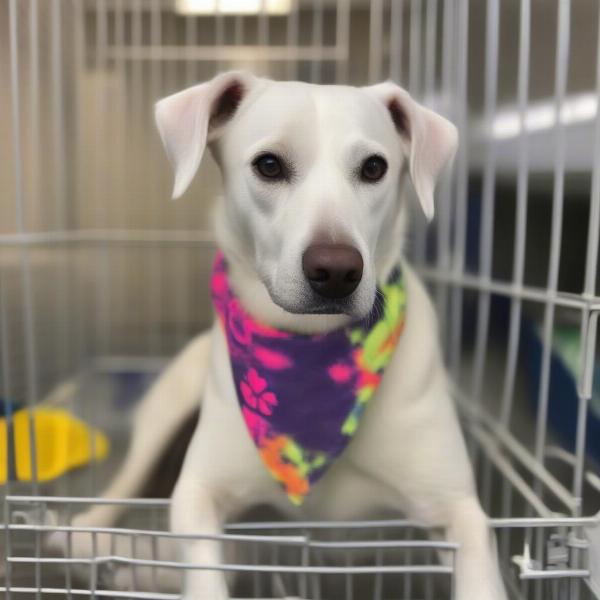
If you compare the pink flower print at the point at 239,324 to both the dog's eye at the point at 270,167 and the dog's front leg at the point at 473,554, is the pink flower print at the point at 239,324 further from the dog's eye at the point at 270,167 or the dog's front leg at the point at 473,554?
the dog's front leg at the point at 473,554

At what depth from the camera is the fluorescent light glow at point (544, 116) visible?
1.12m

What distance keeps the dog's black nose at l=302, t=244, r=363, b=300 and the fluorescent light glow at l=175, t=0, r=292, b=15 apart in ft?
3.34

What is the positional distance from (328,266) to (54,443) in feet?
3.00

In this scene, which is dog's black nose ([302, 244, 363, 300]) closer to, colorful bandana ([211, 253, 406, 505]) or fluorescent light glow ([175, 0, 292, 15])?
colorful bandana ([211, 253, 406, 505])

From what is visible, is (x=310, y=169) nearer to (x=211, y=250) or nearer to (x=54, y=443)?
(x=54, y=443)

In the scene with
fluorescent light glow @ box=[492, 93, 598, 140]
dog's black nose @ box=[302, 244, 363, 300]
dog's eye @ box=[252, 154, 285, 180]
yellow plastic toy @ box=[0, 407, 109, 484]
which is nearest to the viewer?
dog's black nose @ box=[302, 244, 363, 300]

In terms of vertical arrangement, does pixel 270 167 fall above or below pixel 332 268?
above

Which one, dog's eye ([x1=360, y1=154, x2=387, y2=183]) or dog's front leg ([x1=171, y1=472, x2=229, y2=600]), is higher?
dog's eye ([x1=360, y1=154, x2=387, y2=183])

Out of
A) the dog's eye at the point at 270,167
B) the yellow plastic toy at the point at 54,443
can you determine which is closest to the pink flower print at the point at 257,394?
the dog's eye at the point at 270,167

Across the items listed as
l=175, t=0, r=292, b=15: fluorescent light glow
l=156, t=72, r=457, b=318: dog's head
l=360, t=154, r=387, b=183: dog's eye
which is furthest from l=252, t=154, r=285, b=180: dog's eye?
l=175, t=0, r=292, b=15: fluorescent light glow

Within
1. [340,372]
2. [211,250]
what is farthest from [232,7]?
[340,372]

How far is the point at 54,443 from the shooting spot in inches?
Result: 56.4

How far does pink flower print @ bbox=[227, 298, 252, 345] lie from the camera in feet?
3.16

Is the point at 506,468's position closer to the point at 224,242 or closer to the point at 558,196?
the point at 558,196
